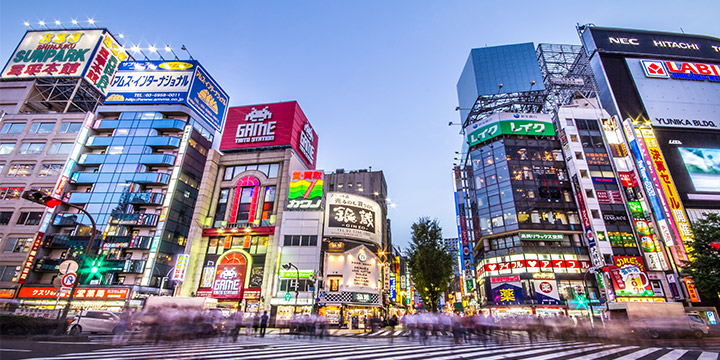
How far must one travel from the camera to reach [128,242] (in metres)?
36.1

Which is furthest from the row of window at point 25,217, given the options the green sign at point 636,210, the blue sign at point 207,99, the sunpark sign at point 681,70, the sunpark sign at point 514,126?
the sunpark sign at point 681,70

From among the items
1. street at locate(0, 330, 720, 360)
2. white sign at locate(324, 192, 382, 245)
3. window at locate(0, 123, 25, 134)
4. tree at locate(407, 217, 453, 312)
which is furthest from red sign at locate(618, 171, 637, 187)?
window at locate(0, 123, 25, 134)

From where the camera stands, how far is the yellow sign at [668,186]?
3278 cm

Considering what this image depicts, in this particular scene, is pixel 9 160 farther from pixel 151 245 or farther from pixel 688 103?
pixel 688 103

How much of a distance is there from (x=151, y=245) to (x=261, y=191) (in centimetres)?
1387

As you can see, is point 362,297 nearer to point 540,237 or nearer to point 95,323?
point 95,323

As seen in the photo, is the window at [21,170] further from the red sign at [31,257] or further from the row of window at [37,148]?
the red sign at [31,257]

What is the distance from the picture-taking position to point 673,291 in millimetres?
32906

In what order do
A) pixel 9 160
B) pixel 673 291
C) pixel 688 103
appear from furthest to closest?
pixel 688 103 → pixel 9 160 → pixel 673 291

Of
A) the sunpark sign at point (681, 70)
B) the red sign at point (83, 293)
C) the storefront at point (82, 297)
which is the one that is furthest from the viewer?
the sunpark sign at point (681, 70)

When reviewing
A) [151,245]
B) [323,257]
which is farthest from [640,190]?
[151,245]

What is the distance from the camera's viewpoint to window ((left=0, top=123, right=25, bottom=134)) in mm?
42844

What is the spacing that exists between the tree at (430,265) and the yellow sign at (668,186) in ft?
79.5

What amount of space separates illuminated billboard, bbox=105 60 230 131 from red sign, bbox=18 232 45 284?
20204 mm
